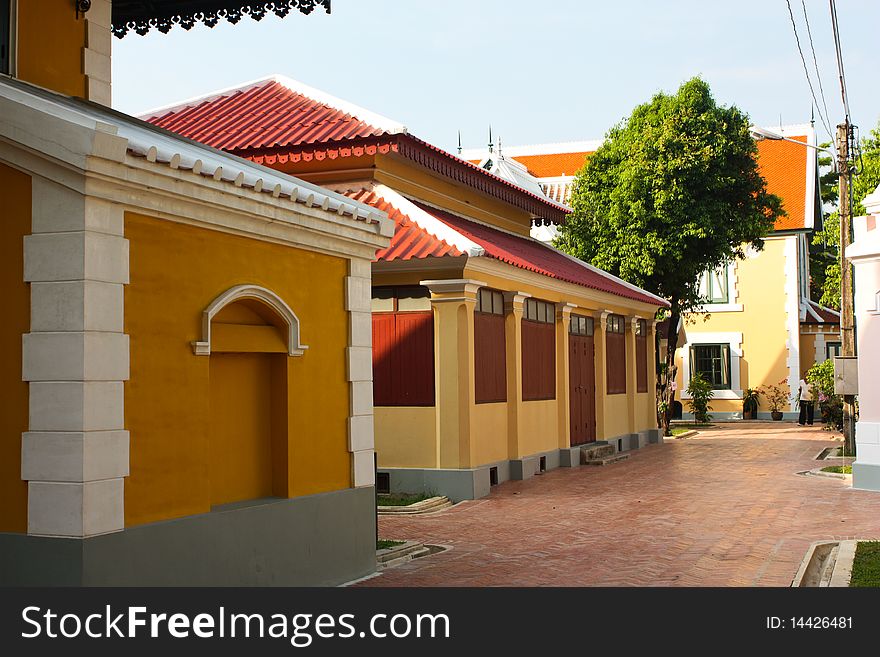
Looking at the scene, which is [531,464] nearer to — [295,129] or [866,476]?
[866,476]

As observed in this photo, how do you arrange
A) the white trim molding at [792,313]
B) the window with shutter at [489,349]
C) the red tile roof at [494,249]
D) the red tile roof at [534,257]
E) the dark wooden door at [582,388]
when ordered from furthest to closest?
1. the white trim molding at [792,313]
2. the dark wooden door at [582,388]
3. the red tile roof at [534,257]
4. the window with shutter at [489,349]
5. the red tile roof at [494,249]

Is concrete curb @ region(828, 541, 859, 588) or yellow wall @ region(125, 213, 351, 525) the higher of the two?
yellow wall @ region(125, 213, 351, 525)

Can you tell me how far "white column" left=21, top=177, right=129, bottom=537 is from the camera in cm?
648

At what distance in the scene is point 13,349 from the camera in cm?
670

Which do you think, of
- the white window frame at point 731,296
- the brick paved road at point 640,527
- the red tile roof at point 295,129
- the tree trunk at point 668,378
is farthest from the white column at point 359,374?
the white window frame at point 731,296

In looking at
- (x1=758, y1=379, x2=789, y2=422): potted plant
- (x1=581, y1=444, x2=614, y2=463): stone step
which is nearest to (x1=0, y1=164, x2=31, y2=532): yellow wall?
(x1=581, y1=444, x2=614, y2=463): stone step

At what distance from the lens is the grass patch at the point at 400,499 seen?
1475 cm

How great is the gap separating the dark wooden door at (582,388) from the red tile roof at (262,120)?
22.2 ft

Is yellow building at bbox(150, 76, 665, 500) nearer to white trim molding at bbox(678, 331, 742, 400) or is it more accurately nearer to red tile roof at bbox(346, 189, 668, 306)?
red tile roof at bbox(346, 189, 668, 306)

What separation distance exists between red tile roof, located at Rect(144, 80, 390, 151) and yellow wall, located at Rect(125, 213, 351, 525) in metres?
7.99

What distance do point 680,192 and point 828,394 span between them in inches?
257

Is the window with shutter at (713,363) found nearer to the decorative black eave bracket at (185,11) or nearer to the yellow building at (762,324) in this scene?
the yellow building at (762,324)
